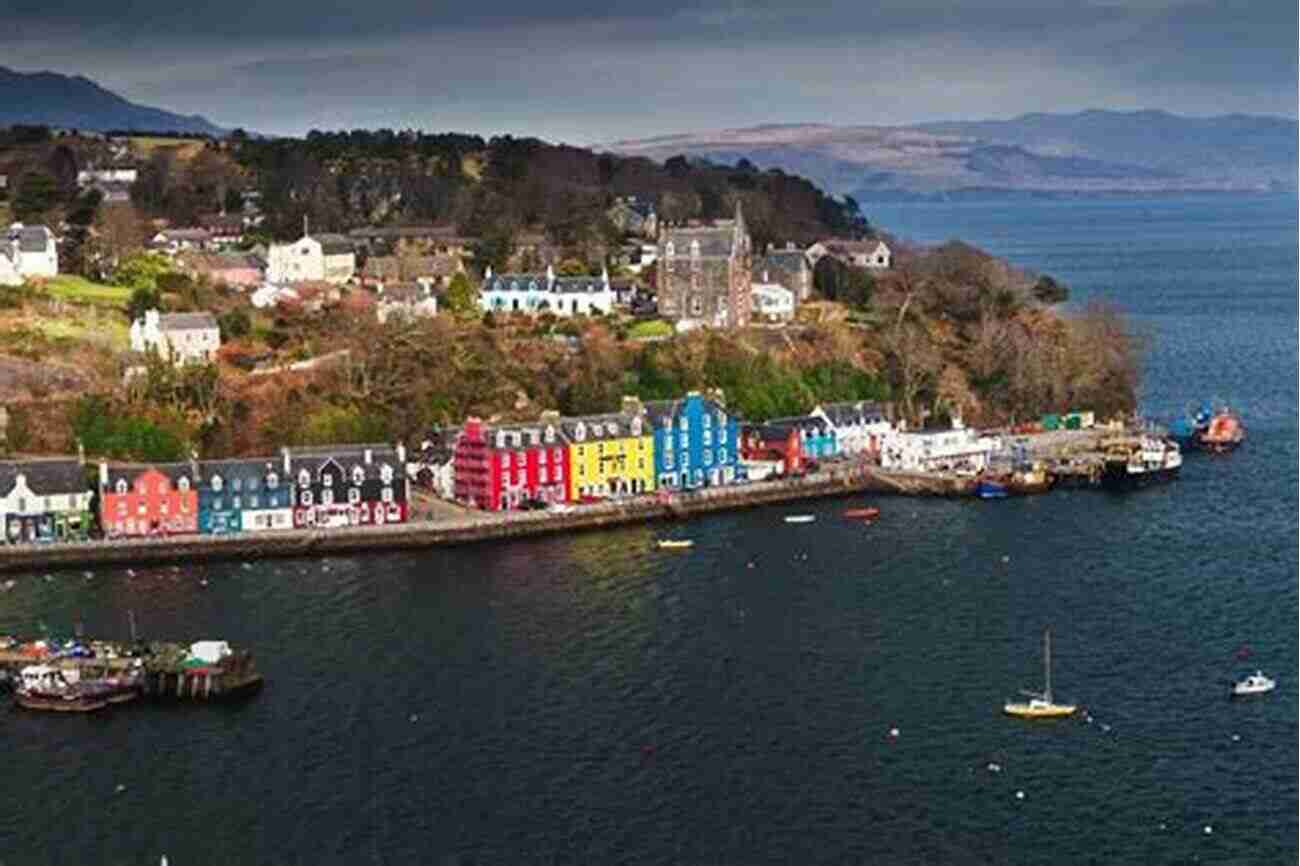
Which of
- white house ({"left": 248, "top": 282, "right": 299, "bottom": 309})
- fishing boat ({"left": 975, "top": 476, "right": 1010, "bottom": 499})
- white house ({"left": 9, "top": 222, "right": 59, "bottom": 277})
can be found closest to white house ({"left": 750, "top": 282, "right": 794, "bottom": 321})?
white house ({"left": 248, "top": 282, "right": 299, "bottom": 309})

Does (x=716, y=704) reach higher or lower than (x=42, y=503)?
lower

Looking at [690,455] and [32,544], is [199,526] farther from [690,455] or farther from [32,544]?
[690,455]

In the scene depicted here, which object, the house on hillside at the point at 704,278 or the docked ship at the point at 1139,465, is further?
the house on hillside at the point at 704,278

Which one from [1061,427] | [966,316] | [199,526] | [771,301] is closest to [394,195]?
[771,301]

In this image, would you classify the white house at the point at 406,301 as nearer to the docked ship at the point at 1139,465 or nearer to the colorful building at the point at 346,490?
the colorful building at the point at 346,490

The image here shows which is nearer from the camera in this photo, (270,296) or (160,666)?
(160,666)

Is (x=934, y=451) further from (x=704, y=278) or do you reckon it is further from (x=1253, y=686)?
(x=1253, y=686)

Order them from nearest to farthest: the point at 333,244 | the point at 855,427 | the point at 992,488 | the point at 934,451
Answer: the point at 992,488 < the point at 934,451 < the point at 855,427 < the point at 333,244

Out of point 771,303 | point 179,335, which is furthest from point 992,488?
point 179,335

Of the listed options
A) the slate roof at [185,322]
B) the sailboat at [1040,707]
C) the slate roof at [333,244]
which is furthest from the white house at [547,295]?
the sailboat at [1040,707]
